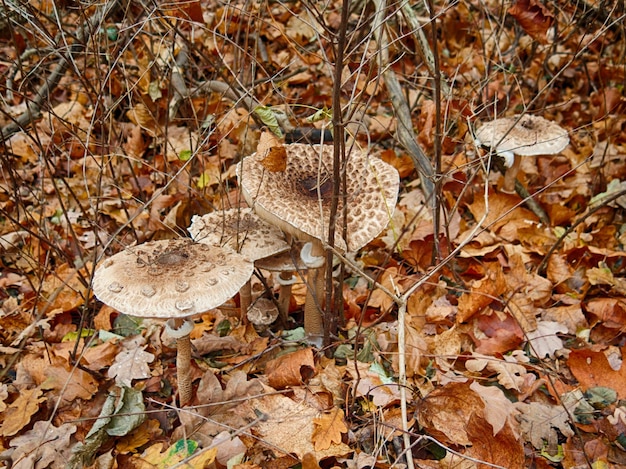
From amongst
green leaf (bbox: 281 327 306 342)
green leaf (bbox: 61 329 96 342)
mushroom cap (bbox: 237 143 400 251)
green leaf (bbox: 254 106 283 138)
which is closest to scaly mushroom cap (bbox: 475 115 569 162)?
mushroom cap (bbox: 237 143 400 251)

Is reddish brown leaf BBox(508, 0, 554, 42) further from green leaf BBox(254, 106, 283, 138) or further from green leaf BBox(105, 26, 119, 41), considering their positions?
green leaf BBox(105, 26, 119, 41)

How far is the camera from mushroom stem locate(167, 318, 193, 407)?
9.28ft

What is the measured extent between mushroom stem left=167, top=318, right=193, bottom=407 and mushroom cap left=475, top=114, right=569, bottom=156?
290cm

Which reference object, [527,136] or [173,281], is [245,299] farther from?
[527,136]

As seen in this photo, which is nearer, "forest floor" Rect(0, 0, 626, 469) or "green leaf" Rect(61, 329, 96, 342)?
"forest floor" Rect(0, 0, 626, 469)

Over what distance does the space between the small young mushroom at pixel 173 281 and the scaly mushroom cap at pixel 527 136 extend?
2.68m

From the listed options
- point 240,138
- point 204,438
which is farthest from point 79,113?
point 204,438

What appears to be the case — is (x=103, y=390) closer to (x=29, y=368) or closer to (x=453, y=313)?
(x=29, y=368)

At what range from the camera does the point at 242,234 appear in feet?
10.8

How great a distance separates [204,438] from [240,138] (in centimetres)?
315

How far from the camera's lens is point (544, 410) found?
117 inches

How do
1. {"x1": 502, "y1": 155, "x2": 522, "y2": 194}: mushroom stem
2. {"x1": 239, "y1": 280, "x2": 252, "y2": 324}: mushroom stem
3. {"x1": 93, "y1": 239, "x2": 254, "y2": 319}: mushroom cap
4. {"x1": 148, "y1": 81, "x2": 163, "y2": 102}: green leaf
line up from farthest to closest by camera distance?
1. {"x1": 148, "y1": 81, "x2": 163, "y2": 102}: green leaf
2. {"x1": 502, "y1": 155, "x2": 522, "y2": 194}: mushroom stem
3. {"x1": 239, "y1": 280, "x2": 252, "y2": 324}: mushroom stem
4. {"x1": 93, "y1": 239, "x2": 254, "y2": 319}: mushroom cap

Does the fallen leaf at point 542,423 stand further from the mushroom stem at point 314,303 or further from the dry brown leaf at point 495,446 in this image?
the mushroom stem at point 314,303

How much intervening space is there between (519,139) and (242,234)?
8.65ft
